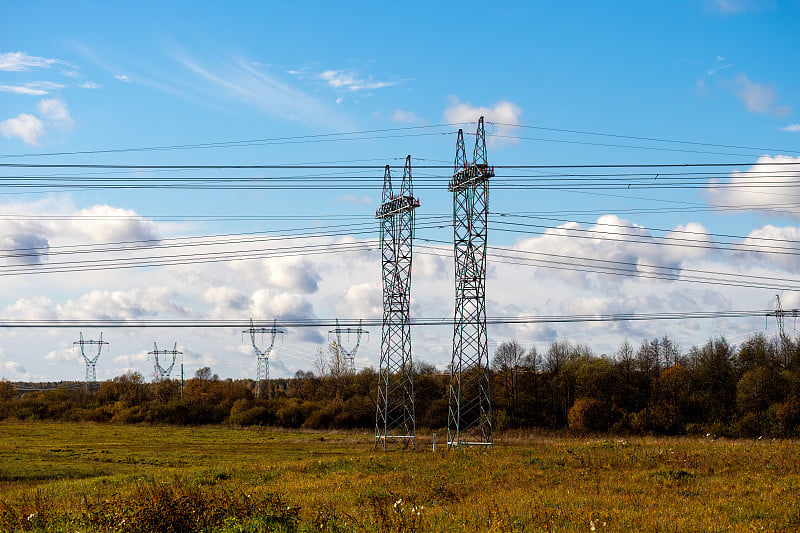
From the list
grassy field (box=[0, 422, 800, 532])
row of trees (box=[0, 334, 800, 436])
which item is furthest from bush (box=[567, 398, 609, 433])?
grassy field (box=[0, 422, 800, 532])

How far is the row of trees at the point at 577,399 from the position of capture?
244 ft

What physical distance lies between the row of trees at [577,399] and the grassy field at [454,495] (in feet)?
154

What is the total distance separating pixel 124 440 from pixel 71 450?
14527 mm

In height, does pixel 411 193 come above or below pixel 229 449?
above

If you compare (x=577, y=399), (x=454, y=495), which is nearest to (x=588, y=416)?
(x=577, y=399)

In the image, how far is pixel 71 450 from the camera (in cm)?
5509

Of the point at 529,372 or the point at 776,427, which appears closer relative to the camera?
the point at 776,427

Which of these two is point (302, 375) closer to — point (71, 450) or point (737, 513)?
point (71, 450)

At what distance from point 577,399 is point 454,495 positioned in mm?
67780

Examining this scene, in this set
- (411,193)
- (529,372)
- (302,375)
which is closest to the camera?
(411,193)

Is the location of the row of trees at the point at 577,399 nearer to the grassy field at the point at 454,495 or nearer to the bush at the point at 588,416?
the bush at the point at 588,416

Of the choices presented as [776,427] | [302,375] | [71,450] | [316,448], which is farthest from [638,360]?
[302,375]

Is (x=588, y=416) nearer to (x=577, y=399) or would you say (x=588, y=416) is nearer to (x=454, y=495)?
(x=577, y=399)

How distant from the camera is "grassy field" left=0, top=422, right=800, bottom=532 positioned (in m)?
15.9
